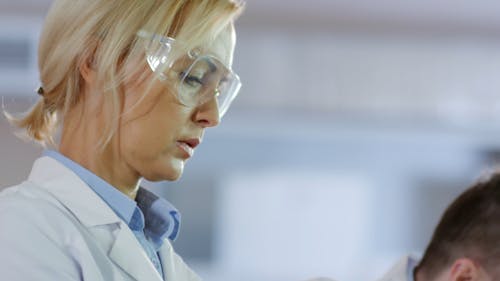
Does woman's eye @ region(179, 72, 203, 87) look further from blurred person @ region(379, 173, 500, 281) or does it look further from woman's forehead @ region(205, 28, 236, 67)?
blurred person @ region(379, 173, 500, 281)

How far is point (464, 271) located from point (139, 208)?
57 cm

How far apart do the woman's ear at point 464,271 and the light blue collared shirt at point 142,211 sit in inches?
19.3

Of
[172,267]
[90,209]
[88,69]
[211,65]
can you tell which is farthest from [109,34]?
[172,267]

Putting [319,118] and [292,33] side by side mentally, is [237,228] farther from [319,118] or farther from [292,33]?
[292,33]

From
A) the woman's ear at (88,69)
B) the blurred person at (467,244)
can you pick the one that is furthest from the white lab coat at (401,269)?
the woman's ear at (88,69)

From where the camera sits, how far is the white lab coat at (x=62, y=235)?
48.9 inches

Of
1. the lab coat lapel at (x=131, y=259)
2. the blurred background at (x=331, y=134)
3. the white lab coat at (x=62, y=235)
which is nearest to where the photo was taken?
the white lab coat at (x=62, y=235)

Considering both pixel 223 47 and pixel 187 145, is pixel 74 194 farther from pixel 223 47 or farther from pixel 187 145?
pixel 223 47

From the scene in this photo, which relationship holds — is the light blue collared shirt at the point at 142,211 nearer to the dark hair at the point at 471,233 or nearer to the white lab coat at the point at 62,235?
the white lab coat at the point at 62,235

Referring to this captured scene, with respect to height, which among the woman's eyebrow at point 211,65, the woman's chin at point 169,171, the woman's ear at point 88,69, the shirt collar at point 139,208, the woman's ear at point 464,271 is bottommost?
the woman's ear at point 464,271

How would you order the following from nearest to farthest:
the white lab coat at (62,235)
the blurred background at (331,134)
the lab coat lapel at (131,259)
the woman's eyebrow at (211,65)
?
the white lab coat at (62,235) → the lab coat lapel at (131,259) → the woman's eyebrow at (211,65) → the blurred background at (331,134)

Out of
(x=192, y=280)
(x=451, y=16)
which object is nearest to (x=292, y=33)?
(x=451, y=16)

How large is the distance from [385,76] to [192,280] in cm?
390

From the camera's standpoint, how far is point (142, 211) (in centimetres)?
158
